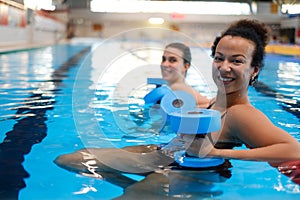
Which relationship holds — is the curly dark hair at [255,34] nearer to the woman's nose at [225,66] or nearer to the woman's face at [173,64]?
the woman's nose at [225,66]

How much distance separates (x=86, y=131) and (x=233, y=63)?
1.34 m

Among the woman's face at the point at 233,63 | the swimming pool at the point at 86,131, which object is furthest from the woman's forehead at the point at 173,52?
the woman's face at the point at 233,63

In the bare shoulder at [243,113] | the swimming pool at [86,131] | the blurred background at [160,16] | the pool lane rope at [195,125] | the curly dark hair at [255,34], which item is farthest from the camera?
the blurred background at [160,16]

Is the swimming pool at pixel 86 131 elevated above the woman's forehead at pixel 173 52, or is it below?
below

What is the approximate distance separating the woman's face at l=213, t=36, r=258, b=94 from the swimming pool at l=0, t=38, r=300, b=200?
381 mm

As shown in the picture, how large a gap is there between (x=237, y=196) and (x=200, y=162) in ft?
0.75

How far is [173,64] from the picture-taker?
10.9ft

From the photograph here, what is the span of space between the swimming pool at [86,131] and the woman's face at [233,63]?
38 centimetres

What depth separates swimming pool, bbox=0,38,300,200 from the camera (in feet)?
5.68

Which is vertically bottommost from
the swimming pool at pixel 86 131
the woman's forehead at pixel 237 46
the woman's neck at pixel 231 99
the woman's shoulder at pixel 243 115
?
the swimming pool at pixel 86 131

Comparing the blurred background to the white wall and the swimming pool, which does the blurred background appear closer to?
the white wall

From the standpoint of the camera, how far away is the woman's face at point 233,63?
1.90 metres

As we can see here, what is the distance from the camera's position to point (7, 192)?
164 cm

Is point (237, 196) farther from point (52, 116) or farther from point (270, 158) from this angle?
point (52, 116)
